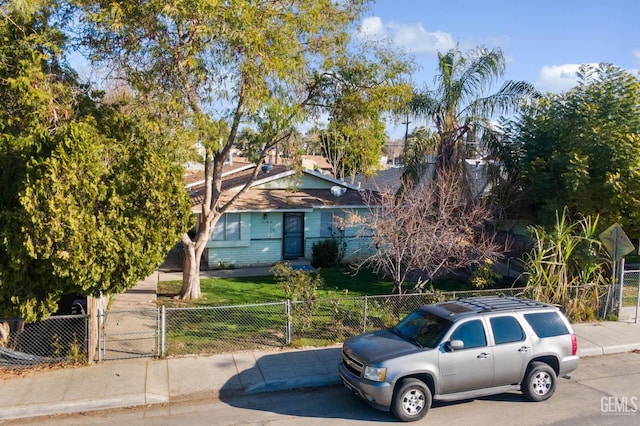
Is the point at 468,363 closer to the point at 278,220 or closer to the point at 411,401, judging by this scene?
the point at 411,401

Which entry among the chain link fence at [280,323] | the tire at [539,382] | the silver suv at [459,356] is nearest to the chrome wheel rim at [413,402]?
the silver suv at [459,356]

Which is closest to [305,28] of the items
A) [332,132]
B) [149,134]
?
[332,132]

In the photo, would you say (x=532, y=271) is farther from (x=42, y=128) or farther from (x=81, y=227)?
(x=42, y=128)

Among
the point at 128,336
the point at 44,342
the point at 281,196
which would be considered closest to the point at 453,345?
the point at 128,336

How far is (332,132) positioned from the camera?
14438 millimetres

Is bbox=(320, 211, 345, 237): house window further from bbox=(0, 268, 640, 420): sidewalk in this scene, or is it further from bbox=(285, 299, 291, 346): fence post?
bbox=(0, 268, 640, 420): sidewalk

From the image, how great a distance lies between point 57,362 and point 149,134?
4921 mm

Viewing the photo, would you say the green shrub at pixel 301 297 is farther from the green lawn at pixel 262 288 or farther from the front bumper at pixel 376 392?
the front bumper at pixel 376 392

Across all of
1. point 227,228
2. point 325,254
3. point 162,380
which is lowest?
point 162,380

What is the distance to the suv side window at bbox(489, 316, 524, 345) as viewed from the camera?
8422 millimetres

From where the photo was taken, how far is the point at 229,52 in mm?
12062

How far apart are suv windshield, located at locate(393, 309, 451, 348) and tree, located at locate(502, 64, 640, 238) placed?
910cm

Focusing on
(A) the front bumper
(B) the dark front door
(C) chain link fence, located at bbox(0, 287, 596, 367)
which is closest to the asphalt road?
(A) the front bumper

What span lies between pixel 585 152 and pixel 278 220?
11244 millimetres
